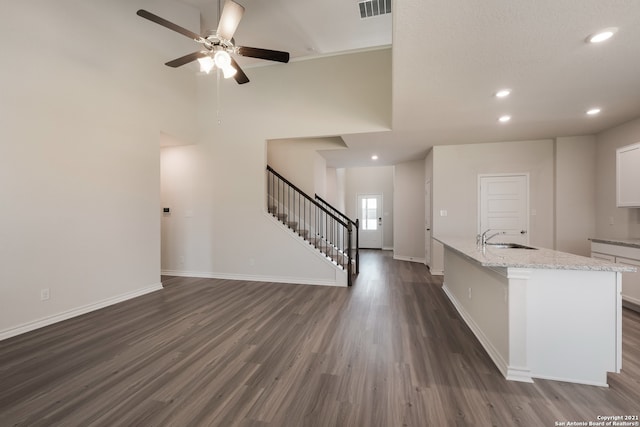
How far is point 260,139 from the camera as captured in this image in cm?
509

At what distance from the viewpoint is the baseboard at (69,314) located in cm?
274

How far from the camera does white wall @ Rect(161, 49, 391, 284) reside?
183 inches

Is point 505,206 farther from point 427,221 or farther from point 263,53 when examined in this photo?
point 263,53

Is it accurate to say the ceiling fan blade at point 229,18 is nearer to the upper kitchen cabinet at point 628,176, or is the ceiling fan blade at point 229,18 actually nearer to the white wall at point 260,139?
the white wall at point 260,139

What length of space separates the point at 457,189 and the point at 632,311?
9.46 feet

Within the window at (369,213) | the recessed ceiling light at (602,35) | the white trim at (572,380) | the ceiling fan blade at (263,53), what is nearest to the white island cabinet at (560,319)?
the white trim at (572,380)

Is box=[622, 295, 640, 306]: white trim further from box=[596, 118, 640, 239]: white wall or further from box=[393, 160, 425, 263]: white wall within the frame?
box=[393, 160, 425, 263]: white wall

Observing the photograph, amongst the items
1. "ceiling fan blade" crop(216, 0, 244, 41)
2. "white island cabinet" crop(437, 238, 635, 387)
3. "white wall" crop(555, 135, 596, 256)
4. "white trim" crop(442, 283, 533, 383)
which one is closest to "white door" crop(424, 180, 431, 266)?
"white wall" crop(555, 135, 596, 256)

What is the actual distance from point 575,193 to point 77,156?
7815 mm

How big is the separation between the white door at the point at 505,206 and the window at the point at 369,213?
15.4 ft

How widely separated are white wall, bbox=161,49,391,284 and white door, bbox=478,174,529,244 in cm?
267

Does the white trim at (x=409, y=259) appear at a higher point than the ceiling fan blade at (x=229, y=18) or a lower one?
lower

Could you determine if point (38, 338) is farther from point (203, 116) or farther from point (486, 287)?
point (486, 287)

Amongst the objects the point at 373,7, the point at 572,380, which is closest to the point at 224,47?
the point at 373,7
